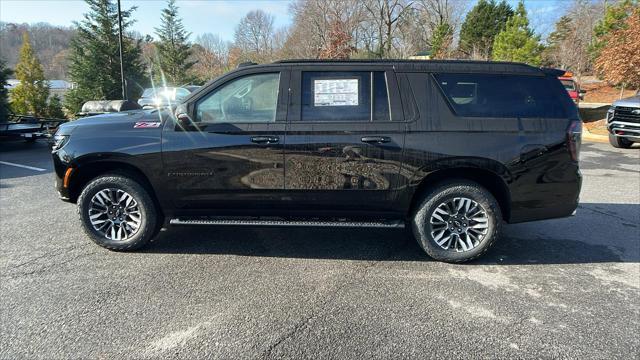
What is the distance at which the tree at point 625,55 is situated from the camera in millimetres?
13102

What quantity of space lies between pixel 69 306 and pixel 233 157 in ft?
5.86

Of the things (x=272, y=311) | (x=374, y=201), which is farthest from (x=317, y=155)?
(x=272, y=311)

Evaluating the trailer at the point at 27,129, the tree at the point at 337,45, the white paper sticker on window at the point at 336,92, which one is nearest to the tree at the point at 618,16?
the white paper sticker on window at the point at 336,92

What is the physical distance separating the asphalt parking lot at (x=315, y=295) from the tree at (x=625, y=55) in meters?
11.4

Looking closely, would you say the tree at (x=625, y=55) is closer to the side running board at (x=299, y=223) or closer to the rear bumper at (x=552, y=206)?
the rear bumper at (x=552, y=206)

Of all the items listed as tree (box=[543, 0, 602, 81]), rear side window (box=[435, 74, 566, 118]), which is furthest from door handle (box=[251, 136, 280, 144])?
tree (box=[543, 0, 602, 81])

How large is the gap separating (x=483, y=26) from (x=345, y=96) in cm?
3233

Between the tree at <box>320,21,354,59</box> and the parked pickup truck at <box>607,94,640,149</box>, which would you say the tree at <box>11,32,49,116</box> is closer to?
the tree at <box>320,21,354,59</box>

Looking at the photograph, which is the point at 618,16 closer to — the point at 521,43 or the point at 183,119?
the point at 521,43

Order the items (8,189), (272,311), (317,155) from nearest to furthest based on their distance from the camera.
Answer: (272,311) < (317,155) < (8,189)

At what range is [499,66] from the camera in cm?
383

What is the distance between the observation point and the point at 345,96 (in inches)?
149

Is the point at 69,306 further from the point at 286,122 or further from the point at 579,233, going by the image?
the point at 579,233

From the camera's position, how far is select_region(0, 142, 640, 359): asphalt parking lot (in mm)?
2645
